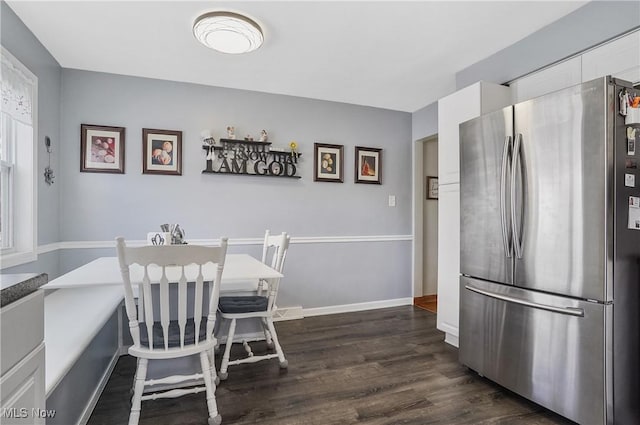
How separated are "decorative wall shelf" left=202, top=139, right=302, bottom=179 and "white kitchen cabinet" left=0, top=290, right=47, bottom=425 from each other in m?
2.69

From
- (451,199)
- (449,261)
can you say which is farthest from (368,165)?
(449,261)

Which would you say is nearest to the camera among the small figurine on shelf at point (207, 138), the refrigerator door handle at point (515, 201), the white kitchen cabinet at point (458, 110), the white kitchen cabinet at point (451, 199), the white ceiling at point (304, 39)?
the refrigerator door handle at point (515, 201)

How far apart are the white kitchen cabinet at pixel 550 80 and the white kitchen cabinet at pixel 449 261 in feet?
2.85

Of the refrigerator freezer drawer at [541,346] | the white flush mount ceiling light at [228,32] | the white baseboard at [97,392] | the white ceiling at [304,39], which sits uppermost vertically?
the white ceiling at [304,39]

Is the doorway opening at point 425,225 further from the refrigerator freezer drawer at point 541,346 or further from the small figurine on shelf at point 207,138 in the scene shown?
the small figurine on shelf at point 207,138

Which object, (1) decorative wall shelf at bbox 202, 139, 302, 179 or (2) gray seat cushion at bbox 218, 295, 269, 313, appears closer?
(2) gray seat cushion at bbox 218, 295, 269, 313

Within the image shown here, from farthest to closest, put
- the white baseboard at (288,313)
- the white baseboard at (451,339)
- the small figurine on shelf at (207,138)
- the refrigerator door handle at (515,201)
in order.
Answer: the white baseboard at (288,313) < the small figurine on shelf at (207,138) < the white baseboard at (451,339) < the refrigerator door handle at (515,201)

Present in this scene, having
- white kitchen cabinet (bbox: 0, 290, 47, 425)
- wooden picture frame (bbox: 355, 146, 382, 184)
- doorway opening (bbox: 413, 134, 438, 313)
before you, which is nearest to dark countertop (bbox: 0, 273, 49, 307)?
white kitchen cabinet (bbox: 0, 290, 47, 425)

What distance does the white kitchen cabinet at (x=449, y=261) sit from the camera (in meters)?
2.95

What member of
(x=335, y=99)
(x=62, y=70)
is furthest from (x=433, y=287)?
(x=62, y=70)

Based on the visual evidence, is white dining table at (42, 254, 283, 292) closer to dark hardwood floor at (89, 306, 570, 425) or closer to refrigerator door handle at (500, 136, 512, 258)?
dark hardwood floor at (89, 306, 570, 425)

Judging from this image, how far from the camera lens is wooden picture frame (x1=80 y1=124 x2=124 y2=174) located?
10.3ft

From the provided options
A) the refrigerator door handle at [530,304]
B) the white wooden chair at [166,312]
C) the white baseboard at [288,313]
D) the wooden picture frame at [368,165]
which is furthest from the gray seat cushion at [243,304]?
the wooden picture frame at [368,165]

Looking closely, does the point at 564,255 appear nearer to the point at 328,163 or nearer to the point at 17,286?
the point at 17,286
